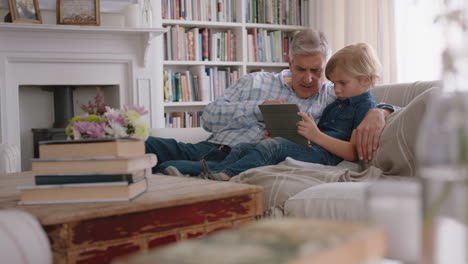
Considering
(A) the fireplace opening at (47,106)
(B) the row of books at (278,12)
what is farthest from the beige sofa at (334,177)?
(B) the row of books at (278,12)

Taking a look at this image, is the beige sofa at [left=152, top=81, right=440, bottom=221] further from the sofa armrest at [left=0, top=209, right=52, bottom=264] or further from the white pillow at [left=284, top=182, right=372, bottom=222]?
the sofa armrest at [left=0, top=209, right=52, bottom=264]

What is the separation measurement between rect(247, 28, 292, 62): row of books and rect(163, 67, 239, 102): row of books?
0.29m

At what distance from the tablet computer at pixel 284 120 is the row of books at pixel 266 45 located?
246 cm

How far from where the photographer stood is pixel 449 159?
0.54 m

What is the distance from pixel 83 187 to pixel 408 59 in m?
3.20

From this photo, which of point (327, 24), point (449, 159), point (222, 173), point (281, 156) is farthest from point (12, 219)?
point (327, 24)

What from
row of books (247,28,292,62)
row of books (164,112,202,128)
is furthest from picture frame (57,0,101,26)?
row of books (247,28,292,62)

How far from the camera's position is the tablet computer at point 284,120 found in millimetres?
2109

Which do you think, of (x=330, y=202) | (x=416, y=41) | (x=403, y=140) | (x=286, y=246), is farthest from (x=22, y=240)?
(x=416, y=41)

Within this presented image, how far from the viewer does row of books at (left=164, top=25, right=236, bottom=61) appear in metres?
4.30

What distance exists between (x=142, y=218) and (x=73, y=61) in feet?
9.98

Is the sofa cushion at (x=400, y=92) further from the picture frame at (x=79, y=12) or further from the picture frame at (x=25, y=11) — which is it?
the picture frame at (x=25, y=11)

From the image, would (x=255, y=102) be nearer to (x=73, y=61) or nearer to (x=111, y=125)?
(x=111, y=125)

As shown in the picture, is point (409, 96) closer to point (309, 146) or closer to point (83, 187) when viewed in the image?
point (309, 146)
